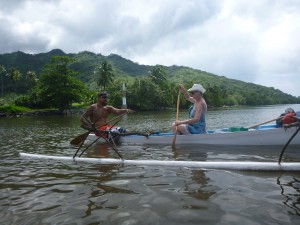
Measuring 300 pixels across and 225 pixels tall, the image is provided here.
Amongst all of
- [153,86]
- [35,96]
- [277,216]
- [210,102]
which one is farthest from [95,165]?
[210,102]

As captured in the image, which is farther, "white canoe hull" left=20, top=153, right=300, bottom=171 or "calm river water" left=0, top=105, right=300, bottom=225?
"white canoe hull" left=20, top=153, right=300, bottom=171

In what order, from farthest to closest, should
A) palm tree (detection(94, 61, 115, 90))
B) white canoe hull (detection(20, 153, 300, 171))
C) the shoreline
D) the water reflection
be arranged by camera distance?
1. palm tree (detection(94, 61, 115, 90))
2. the shoreline
3. white canoe hull (detection(20, 153, 300, 171))
4. the water reflection

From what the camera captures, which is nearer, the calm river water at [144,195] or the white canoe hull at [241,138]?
the calm river water at [144,195]

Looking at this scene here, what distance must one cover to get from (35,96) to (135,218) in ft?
248

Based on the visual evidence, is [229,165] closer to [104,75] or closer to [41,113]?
[41,113]

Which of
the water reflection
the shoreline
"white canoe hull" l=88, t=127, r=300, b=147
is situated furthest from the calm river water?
the shoreline

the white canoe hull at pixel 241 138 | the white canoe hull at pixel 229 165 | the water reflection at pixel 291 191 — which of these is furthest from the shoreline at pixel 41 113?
the water reflection at pixel 291 191

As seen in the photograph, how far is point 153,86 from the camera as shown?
86125mm

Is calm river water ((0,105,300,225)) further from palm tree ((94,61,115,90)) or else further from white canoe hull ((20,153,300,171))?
palm tree ((94,61,115,90))

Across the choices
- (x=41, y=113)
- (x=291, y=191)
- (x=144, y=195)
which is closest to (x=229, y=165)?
(x=291, y=191)

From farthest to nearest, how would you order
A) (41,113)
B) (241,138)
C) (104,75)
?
(104,75)
(41,113)
(241,138)

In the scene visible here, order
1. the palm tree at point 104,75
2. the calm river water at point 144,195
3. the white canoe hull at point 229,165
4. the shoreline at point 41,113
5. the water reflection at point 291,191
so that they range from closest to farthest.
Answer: the calm river water at point 144,195 → the water reflection at point 291,191 → the white canoe hull at point 229,165 → the shoreline at point 41,113 → the palm tree at point 104,75

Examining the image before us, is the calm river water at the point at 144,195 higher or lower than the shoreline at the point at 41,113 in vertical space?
lower

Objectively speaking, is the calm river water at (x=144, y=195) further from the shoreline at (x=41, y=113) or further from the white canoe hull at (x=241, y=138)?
the shoreline at (x=41, y=113)
